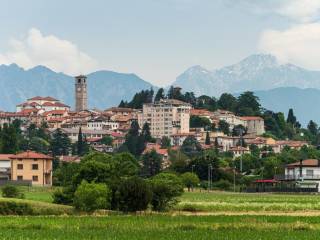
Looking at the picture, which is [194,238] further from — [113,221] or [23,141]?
[23,141]

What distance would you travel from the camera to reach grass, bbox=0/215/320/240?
1207 inches

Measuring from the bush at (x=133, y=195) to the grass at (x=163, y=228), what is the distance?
6.77 metres

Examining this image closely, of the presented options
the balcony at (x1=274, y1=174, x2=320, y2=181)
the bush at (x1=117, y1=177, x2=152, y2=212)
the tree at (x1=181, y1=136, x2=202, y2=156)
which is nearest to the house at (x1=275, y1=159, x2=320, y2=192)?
the balcony at (x1=274, y1=174, x2=320, y2=181)

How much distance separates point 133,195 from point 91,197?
112 inches

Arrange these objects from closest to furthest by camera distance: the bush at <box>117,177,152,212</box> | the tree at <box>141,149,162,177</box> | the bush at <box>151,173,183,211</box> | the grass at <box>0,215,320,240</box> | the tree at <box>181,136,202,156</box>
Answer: the grass at <box>0,215,320,240</box>
the bush at <box>117,177,152,212</box>
the bush at <box>151,173,183,211</box>
the tree at <box>141,149,162,177</box>
the tree at <box>181,136,202,156</box>

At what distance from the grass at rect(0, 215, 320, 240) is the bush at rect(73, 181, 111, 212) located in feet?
20.3

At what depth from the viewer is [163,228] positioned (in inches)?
1356

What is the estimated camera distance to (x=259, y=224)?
36.8m

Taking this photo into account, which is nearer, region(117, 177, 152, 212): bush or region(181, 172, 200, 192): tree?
region(117, 177, 152, 212): bush

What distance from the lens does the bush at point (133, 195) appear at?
159ft

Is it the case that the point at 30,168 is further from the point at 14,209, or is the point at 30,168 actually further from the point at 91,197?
the point at 14,209

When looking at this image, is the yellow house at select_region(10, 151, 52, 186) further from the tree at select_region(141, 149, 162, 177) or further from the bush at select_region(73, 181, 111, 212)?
the bush at select_region(73, 181, 111, 212)

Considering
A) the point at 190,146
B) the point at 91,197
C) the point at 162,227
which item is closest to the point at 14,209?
the point at 91,197

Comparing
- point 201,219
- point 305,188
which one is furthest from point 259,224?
point 305,188
